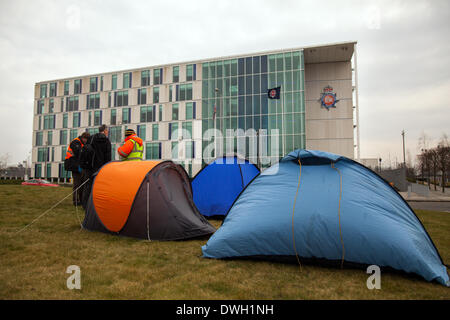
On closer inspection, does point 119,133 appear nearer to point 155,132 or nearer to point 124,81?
point 155,132

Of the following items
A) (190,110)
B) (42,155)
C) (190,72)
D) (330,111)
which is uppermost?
(190,72)

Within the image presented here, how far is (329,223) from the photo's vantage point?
3979 millimetres

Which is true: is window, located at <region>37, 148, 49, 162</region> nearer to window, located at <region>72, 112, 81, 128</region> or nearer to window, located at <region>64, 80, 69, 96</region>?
window, located at <region>72, 112, 81, 128</region>

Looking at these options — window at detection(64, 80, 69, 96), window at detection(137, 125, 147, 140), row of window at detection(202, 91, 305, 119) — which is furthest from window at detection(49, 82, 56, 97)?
row of window at detection(202, 91, 305, 119)

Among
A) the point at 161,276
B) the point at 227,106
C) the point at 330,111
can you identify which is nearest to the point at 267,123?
the point at 227,106

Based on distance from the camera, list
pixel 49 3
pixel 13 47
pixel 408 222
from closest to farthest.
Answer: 1. pixel 408 222
2. pixel 49 3
3. pixel 13 47

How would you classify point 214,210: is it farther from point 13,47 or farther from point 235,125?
point 235,125

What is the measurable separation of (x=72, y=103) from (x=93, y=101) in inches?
163

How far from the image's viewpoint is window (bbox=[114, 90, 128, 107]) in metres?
44.8

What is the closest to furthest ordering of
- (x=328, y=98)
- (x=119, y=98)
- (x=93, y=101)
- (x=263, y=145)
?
(x=263, y=145) → (x=328, y=98) → (x=119, y=98) → (x=93, y=101)

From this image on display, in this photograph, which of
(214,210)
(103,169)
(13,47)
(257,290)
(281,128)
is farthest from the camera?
(281,128)

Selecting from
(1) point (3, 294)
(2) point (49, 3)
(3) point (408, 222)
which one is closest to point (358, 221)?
(3) point (408, 222)
